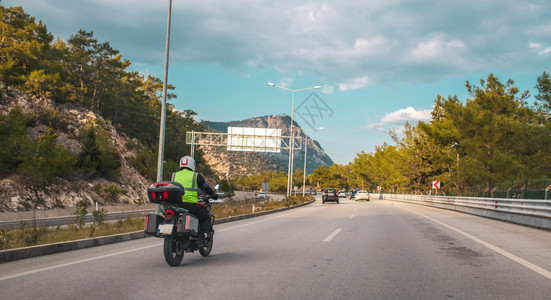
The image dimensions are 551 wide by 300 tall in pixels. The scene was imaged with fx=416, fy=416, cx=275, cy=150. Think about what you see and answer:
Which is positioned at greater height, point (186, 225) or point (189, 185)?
point (189, 185)

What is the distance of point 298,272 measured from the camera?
20.6 ft

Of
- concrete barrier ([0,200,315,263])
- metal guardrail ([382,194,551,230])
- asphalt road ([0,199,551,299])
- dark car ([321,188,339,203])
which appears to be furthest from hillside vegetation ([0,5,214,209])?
metal guardrail ([382,194,551,230])

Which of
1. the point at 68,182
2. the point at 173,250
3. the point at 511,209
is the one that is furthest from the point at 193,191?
the point at 68,182

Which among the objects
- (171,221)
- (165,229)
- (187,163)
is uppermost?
(187,163)

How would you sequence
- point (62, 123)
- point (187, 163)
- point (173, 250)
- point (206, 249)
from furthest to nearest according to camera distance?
point (62, 123), point (206, 249), point (187, 163), point (173, 250)

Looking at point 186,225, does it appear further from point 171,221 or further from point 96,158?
point 96,158

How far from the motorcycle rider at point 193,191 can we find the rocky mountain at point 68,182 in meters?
20.5

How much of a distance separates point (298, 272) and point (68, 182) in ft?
92.4

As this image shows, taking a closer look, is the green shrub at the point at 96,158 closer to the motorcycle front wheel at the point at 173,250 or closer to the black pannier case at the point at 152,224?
the motorcycle front wheel at the point at 173,250

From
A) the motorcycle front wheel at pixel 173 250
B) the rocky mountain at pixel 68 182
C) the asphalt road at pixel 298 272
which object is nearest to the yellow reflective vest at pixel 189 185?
the motorcycle front wheel at pixel 173 250

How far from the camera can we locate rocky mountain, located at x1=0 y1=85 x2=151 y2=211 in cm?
2512

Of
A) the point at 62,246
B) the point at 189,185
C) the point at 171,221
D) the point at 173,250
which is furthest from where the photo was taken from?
the point at 62,246

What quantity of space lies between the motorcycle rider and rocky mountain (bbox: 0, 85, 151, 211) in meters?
20.5

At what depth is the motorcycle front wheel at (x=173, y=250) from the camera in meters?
6.56
